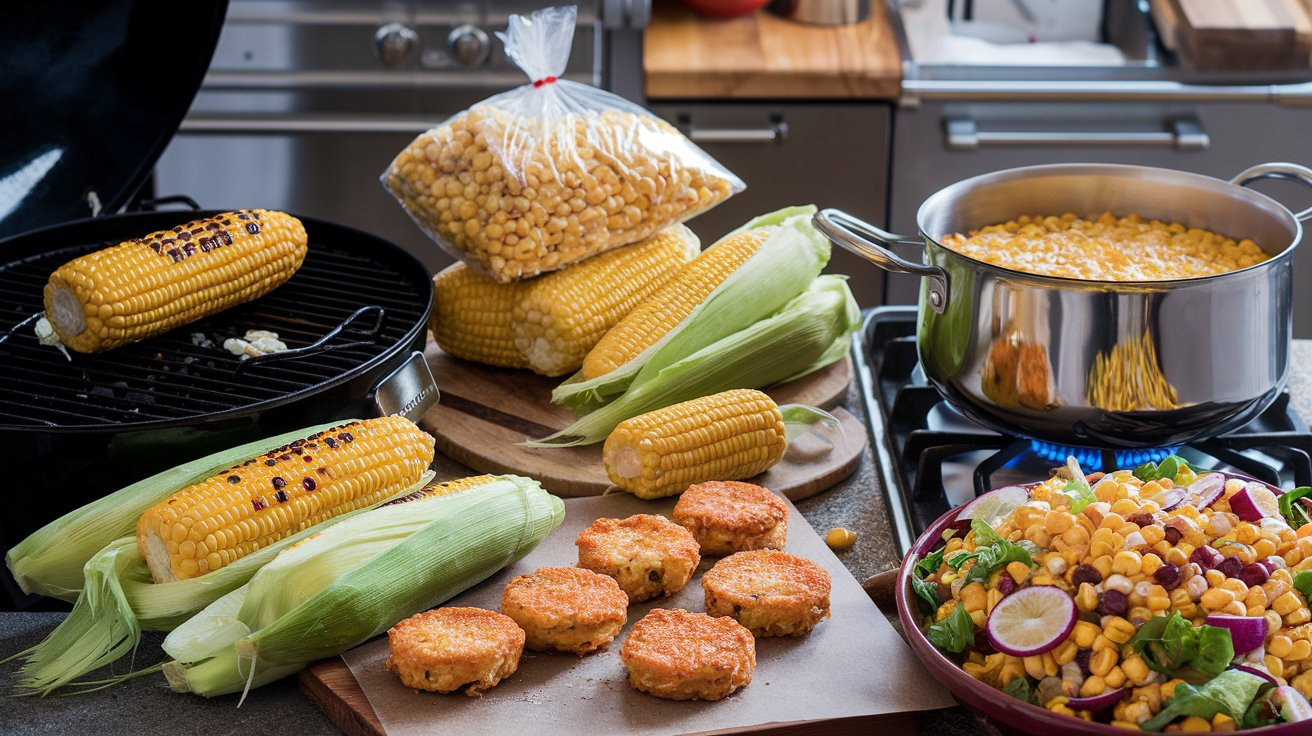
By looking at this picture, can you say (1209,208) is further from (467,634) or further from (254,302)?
(254,302)

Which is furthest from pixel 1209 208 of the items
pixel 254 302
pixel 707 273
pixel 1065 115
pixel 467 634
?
pixel 1065 115

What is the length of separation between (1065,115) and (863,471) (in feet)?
7.11

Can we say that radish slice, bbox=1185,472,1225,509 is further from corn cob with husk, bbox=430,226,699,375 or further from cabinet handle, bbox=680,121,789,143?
cabinet handle, bbox=680,121,789,143

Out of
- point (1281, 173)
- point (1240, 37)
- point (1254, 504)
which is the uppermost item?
point (1281, 173)

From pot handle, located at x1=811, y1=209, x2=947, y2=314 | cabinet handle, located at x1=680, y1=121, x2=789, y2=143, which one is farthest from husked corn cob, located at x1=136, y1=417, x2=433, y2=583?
cabinet handle, located at x1=680, y1=121, x2=789, y2=143

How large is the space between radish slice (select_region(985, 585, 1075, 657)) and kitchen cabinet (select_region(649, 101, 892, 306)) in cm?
255

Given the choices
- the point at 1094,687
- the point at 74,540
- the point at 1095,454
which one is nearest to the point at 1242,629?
the point at 1094,687

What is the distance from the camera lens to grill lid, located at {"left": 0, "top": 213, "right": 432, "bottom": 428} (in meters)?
1.66

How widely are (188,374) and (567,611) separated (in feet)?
2.28

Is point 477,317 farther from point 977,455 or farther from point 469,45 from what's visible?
point 469,45

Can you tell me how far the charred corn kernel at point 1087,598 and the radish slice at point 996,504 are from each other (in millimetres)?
209

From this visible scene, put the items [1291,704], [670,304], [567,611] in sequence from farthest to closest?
[670,304] < [567,611] < [1291,704]

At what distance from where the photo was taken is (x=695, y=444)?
69.9 inches

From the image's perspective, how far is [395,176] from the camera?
2137 millimetres
